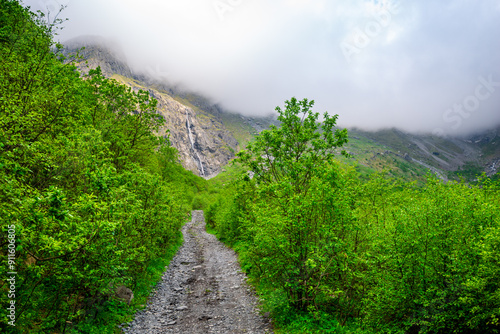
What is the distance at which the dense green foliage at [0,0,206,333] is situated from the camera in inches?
293

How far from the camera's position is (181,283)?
23.9 meters

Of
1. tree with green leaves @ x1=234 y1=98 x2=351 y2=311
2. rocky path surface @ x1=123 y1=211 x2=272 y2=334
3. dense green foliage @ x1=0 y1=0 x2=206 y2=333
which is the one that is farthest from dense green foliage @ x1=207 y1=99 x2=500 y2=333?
dense green foliage @ x1=0 y1=0 x2=206 y2=333

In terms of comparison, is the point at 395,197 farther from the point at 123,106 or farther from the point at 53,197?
the point at 123,106

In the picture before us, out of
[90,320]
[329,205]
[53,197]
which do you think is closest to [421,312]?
[329,205]

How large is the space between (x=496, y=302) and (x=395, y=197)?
1264cm

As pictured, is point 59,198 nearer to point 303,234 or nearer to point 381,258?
point 303,234

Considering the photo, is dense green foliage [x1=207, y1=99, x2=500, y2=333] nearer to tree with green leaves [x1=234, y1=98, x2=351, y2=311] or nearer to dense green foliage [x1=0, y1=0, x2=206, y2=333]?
tree with green leaves [x1=234, y1=98, x2=351, y2=311]

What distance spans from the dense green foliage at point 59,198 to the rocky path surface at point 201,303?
226 centimetres

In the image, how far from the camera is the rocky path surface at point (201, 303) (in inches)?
619

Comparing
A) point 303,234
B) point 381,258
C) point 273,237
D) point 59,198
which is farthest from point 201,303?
point 59,198

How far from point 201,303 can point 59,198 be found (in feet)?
55.1

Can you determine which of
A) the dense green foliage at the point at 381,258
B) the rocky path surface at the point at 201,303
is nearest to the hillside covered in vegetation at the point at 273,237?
the dense green foliage at the point at 381,258

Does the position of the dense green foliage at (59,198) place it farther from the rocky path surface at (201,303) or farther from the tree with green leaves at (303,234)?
the tree with green leaves at (303,234)

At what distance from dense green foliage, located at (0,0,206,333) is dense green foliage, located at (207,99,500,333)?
865 centimetres
